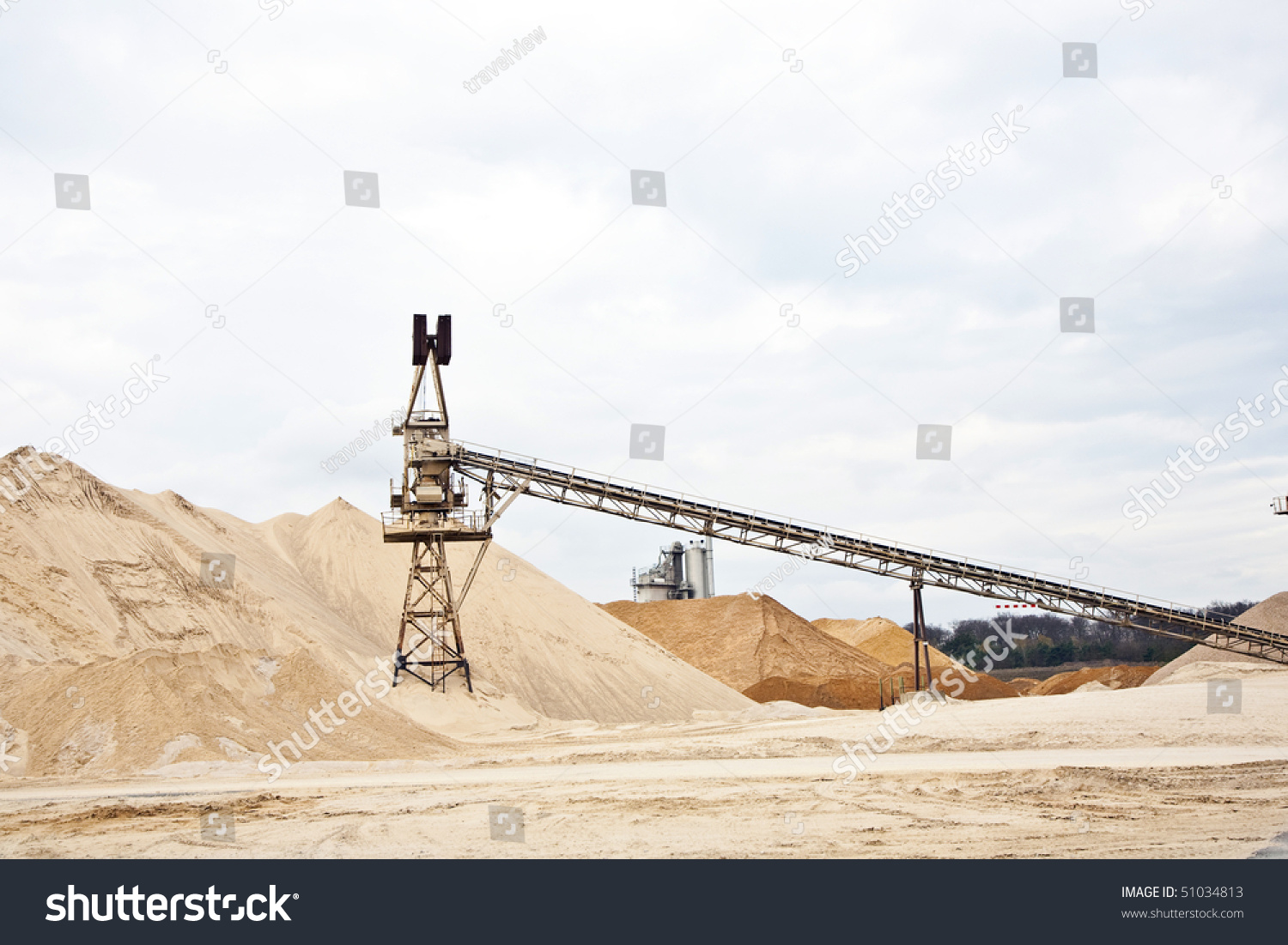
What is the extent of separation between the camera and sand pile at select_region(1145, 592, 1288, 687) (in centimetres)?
3164

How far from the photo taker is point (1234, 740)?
1912 cm

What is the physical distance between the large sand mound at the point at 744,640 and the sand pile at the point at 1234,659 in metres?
13.9

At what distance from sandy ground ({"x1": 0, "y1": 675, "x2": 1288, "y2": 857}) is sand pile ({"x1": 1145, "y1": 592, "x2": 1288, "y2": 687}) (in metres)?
9.28

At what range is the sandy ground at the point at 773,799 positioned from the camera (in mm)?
11773

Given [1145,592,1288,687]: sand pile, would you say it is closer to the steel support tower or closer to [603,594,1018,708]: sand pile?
[603,594,1018,708]: sand pile

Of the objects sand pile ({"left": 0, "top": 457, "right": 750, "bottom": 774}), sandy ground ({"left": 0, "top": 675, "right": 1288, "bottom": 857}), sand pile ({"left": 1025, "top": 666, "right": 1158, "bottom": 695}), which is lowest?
sand pile ({"left": 1025, "top": 666, "right": 1158, "bottom": 695})

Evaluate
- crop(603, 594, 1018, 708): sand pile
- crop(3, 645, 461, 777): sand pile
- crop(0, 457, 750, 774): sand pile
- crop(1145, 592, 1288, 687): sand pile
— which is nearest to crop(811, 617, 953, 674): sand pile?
crop(603, 594, 1018, 708): sand pile

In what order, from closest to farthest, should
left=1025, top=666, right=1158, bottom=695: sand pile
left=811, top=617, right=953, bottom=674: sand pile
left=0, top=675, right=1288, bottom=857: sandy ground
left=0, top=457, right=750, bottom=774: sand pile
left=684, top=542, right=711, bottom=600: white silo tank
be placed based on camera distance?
left=0, top=675, right=1288, bottom=857: sandy ground → left=0, top=457, right=750, bottom=774: sand pile → left=1025, top=666, right=1158, bottom=695: sand pile → left=684, top=542, right=711, bottom=600: white silo tank → left=811, top=617, right=953, bottom=674: sand pile

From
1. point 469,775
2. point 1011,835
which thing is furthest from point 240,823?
point 1011,835

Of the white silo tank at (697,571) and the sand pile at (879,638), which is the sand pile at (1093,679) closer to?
the sand pile at (879,638)

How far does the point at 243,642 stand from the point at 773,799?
20.1 m

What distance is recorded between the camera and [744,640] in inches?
2072

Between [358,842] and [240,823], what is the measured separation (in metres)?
2.30

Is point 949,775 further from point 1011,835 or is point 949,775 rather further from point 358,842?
point 358,842
